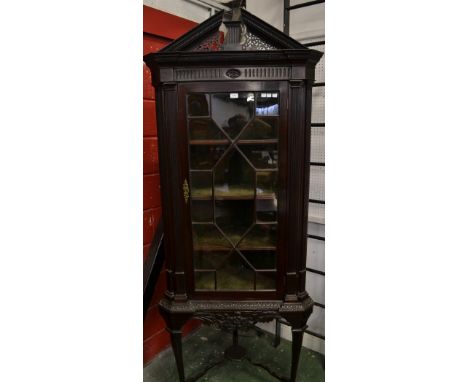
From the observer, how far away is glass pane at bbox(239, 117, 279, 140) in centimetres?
139

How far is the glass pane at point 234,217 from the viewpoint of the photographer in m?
1.48

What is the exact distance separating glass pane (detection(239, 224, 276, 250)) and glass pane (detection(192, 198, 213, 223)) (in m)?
0.17

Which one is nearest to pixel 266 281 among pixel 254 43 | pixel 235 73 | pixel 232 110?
pixel 232 110

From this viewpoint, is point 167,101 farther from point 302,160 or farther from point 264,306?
point 264,306

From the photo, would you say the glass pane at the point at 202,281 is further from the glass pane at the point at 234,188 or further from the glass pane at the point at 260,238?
the glass pane at the point at 260,238

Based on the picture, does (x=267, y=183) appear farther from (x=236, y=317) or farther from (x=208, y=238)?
(x=236, y=317)

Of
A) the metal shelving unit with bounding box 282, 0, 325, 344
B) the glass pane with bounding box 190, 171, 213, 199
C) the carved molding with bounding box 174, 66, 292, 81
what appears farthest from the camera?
the metal shelving unit with bounding box 282, 0, 325, 344

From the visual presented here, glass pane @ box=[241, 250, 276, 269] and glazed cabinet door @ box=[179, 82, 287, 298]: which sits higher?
glazed cabinet door @ box=[179, 82, 287, 298]

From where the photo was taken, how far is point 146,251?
1.89 meters

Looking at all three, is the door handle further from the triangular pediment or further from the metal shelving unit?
the metal shelving unit

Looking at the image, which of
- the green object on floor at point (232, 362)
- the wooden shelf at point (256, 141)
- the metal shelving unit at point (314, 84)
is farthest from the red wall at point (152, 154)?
the wooden shelf at point (256, 141)

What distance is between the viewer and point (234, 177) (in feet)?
4.76

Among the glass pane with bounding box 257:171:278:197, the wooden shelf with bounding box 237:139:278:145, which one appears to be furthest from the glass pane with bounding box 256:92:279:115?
the glass pane with bounding box 257:171:278:197

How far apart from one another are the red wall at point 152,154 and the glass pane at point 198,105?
495mm
